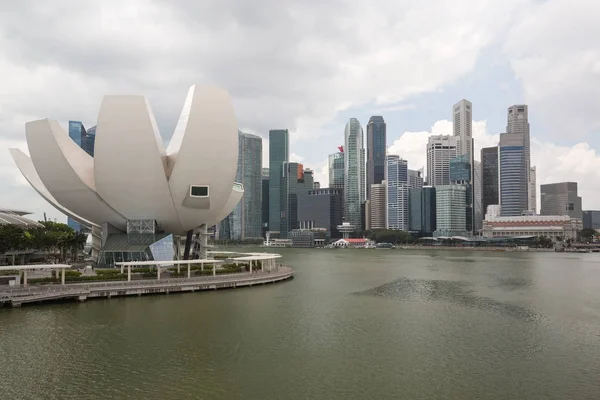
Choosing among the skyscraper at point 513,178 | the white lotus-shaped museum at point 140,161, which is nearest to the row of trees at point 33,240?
the white lotus-shaped museum at point 140,161

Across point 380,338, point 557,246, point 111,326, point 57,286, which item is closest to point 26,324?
point 111,326

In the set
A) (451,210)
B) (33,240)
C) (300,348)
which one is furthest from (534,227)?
(300,348)

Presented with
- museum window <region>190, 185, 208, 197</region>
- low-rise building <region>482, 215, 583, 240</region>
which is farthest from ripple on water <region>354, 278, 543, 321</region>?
low-rise building <region>482, 215, 583, 240</region>

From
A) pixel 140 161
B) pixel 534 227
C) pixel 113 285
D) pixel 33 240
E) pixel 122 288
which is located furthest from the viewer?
pixel 534 227

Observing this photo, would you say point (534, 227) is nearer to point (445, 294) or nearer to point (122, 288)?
point (445, 294)

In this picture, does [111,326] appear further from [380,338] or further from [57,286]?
[380,338]
